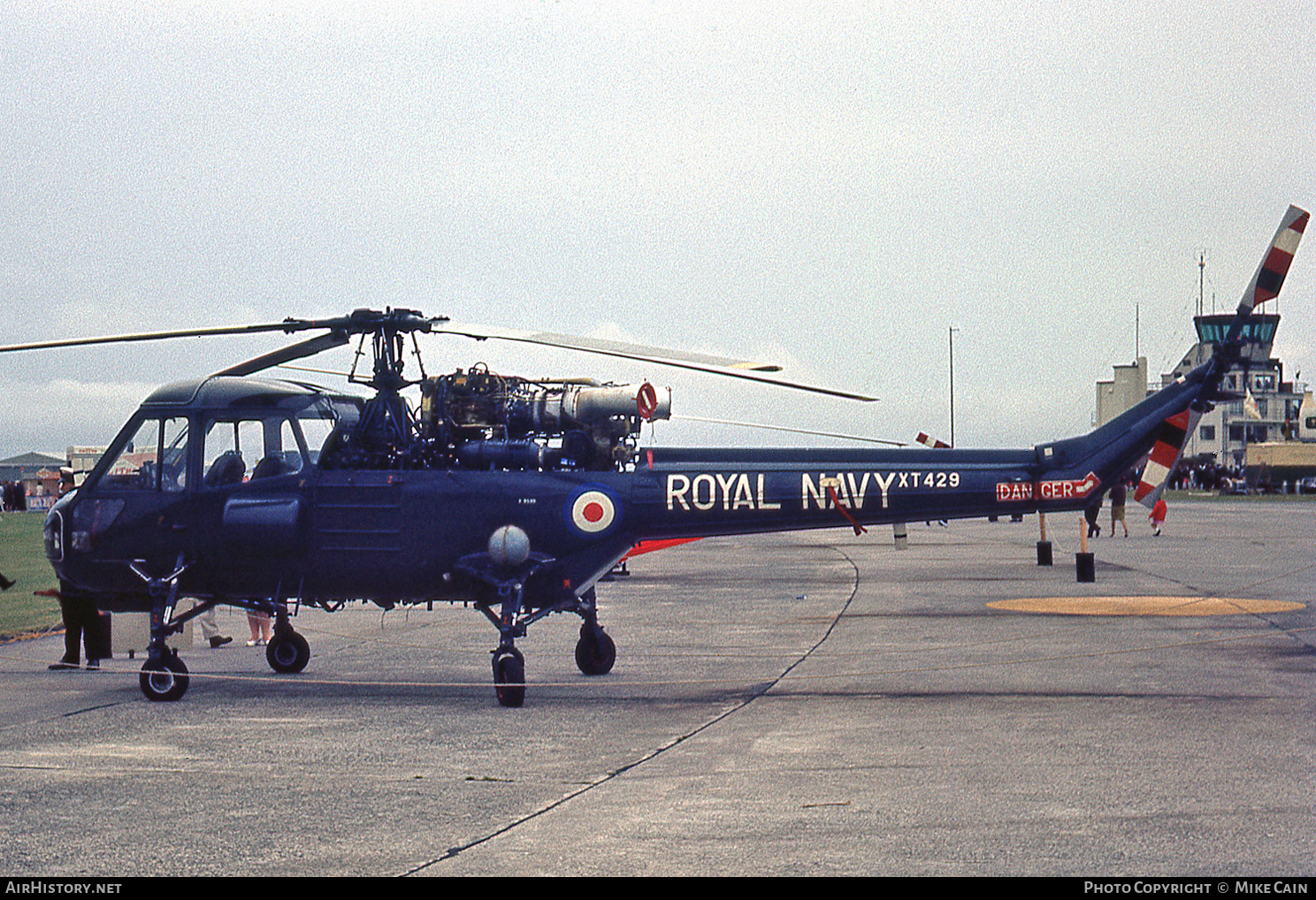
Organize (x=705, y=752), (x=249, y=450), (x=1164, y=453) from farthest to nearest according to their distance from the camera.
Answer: (x=1164, y=453), (x=249, y=450), (x=705, y=752)

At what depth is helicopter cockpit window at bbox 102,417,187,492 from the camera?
543 inches

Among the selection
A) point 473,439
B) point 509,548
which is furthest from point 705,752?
point 473,439

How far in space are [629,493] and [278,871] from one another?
7.31 meters

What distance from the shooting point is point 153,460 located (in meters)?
13.8

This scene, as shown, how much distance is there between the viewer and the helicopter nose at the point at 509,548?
1311cm

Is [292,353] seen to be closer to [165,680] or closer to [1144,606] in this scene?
[165,680]

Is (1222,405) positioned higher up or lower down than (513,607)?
higher up

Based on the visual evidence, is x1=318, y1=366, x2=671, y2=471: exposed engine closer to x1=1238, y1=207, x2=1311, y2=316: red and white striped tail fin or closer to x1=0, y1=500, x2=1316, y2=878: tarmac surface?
x1=0, y1=500, x2=1316, y2=878: tarmac surface

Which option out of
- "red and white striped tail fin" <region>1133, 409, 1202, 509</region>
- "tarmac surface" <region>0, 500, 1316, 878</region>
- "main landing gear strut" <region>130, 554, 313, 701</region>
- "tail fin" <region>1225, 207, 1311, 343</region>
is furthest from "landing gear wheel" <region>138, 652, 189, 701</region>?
"tail fin" <region>1225, 207, 1311, 343</region>

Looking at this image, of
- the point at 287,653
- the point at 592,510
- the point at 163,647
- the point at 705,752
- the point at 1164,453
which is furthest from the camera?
the point at 287,653

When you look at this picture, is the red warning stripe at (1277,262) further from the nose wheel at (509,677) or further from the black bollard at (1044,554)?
the black bollard at (1044,554)

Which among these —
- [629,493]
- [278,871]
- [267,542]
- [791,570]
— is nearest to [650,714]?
[629,493]

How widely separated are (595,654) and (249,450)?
4.17 meters

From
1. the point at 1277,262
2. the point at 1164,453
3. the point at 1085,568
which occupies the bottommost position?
the point at 1085,568
